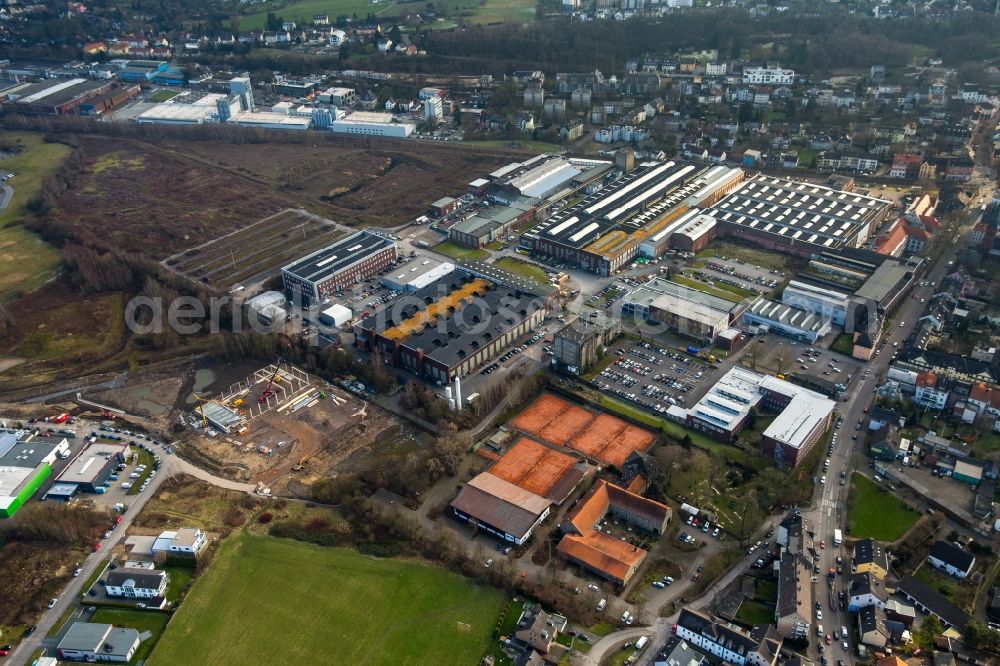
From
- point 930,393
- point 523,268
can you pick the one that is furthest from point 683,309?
point 930,393

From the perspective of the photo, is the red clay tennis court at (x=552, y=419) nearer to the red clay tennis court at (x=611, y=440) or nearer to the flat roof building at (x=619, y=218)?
the red clay tennis court at (x=611, y=440)

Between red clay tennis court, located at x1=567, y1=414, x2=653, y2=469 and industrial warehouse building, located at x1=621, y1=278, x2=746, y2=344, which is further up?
industrial warehouse building, located at x1=621, y1=278, x2=746, y2=344

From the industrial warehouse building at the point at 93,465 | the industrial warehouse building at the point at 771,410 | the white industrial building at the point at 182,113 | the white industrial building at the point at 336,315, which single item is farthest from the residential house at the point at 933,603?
the white industrial building at the point at 182,113

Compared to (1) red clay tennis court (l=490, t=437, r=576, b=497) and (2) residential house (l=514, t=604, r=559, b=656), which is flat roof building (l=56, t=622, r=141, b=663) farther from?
(1) red clay tennis court (l=490, t=437, r=576, b=497)

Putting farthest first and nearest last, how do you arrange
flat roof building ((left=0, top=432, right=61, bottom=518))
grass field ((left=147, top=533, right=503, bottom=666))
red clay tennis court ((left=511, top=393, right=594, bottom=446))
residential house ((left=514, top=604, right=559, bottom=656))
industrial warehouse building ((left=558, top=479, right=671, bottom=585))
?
red clay tennis court ((left=511, top=393, right=594, bottom=446))
flat roof building ((left=0, top=432, right=61, bottom=518))
industrial warehouse building ((left=558, top=479, right=671, bottom=585))
grass field ((left=147, top=533, right=503, bottom=666))
residential house ((left=514, top=604, right=559, bottom=656))

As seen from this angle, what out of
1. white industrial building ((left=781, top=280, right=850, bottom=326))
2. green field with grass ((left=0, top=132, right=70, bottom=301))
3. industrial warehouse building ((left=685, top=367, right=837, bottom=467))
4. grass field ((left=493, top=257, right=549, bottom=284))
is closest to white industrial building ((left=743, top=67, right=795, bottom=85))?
white industrial building ((left=781, top=280, right=850, bottom=326))

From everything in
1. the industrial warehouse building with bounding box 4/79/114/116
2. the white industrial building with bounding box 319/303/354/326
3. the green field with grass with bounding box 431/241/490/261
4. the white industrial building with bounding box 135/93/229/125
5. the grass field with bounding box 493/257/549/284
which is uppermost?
the industrial warehouse building with bounding box 4/79/114/116

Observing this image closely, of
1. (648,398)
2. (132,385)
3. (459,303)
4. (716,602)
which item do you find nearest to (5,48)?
(132,385)
